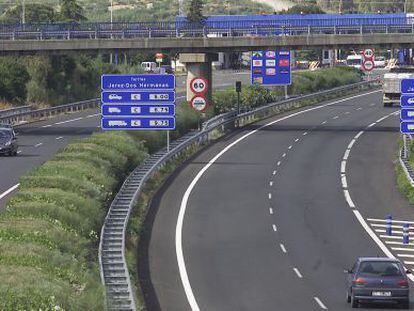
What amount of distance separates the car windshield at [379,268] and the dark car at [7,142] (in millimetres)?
38973

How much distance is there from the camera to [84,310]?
25203 millimetres

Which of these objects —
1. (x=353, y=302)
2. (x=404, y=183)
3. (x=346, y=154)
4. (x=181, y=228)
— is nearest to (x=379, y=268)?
(x=353, y=302)

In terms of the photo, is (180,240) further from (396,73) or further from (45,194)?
(396,73)

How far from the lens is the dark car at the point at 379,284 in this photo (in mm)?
32219

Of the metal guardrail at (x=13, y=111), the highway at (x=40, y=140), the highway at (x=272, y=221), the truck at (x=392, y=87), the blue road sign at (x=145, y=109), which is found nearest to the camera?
the highway at (x=272, y=221)

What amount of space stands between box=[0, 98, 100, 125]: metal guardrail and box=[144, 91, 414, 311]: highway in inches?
736

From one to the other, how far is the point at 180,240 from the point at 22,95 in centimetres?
7131

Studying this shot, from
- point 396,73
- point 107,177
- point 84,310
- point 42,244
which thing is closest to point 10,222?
point 42,244

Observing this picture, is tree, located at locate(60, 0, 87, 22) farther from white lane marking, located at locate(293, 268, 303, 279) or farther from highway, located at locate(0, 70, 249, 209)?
white lane marking, located at locate(293, 268, 303, 279)

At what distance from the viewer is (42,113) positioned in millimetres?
99688

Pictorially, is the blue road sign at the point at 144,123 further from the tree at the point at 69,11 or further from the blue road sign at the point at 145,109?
the tree at the point at 69,11

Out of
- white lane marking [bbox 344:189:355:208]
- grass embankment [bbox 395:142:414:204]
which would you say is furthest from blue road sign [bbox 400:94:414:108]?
white lane marking [bbox 344:189:355:208]

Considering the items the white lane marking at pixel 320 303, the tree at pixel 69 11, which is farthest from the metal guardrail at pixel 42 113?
the white lane marking at pixel 320 303

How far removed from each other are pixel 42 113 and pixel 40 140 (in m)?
20.8
